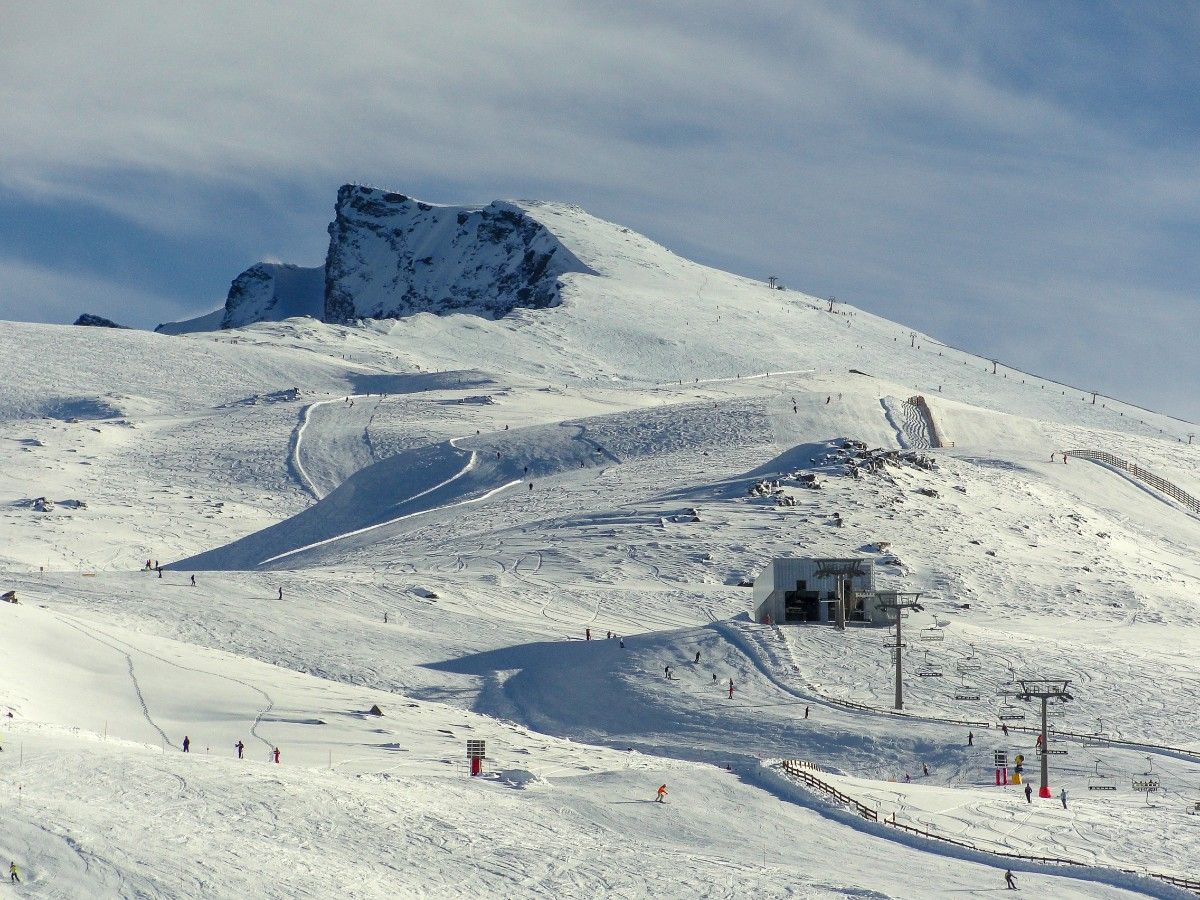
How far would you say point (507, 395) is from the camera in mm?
136875

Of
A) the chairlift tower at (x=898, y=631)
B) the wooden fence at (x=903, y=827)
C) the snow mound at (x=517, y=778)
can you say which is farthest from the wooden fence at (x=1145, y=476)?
the snow mound at (x=517, y=778)

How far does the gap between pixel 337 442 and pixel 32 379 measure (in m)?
39.6

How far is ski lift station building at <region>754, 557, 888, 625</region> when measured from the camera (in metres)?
64.2

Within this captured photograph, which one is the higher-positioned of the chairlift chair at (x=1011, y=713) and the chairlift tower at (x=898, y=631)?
the chairlift tower at (x=898, y=631)

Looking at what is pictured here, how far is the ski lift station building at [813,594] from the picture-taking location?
64250 millimetres

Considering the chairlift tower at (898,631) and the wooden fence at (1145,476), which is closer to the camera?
the chairlift tower at (898,631)

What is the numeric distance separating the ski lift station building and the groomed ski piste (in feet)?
6.55

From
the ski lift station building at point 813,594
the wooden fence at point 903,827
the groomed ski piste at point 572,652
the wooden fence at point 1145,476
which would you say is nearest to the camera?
the wooden fence at point 903,827

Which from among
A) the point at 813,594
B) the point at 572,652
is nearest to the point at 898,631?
the point at 813,594

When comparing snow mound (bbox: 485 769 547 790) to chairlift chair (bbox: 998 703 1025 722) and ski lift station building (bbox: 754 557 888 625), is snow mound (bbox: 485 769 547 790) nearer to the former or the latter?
chairlift chair (bbox: 998 703 1025 722)

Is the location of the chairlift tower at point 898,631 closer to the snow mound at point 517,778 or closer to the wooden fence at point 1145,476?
A: the snow mound at point 517,778

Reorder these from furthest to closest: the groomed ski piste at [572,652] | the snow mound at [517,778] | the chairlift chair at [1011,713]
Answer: the chairlift chair at [1011,713], the snow mound at [517,778], the groomed ski piste at [572,652]

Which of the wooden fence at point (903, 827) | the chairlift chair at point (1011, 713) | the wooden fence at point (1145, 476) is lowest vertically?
the wooden fence at point (903, 827)

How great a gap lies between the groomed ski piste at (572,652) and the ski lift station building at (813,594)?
78.5 inches
